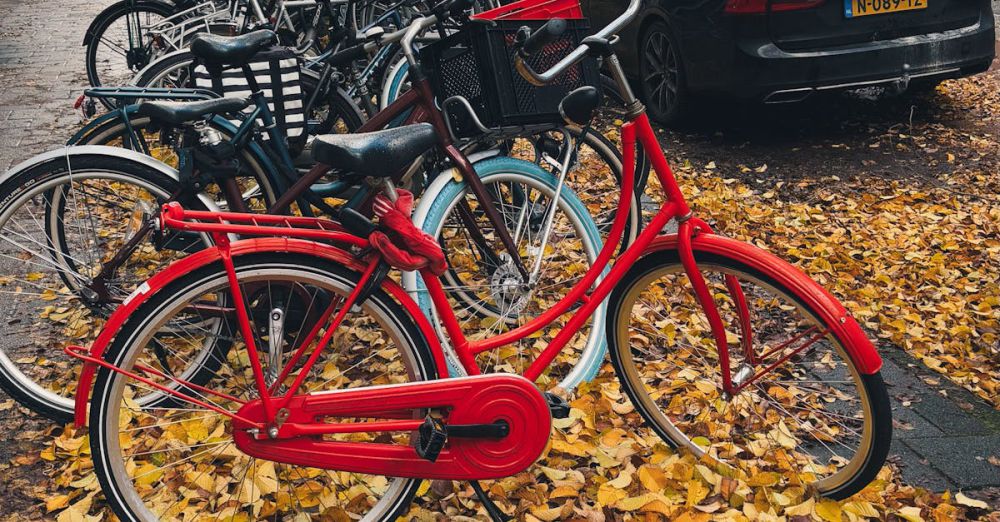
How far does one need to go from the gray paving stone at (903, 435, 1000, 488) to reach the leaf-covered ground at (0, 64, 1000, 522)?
0.10 metres

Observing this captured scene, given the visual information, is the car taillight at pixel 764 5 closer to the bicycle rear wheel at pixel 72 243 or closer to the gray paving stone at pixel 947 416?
the gray paving stone at pixel 947 416

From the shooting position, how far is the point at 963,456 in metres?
3.02

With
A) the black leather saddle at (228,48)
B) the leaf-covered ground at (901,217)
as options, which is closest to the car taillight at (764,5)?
the leaf-covered ground at (901,217)

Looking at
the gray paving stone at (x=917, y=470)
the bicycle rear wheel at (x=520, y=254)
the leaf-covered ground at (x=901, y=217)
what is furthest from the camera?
the leaf-covered ground at (x=901, y=217)

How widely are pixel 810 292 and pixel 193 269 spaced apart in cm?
169

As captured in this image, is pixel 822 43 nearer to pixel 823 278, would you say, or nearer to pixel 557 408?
pixel 823 278

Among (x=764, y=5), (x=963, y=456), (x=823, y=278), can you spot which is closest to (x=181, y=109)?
(x=963, y=456)

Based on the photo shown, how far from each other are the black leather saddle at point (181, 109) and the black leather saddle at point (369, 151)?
0.85m

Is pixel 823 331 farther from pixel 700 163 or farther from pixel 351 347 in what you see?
pixel 700 163

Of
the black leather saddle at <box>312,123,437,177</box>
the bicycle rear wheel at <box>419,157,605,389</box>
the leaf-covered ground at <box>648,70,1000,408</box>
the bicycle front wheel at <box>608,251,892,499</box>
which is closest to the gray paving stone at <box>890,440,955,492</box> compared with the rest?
the bicycle front wheel at <box>608,251,892,499</box>

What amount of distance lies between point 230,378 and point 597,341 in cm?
138

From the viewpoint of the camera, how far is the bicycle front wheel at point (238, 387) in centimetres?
232

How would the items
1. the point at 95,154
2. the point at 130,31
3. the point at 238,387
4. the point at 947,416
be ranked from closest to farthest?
the point at 238,387, the point at 95,154, the point at 947,416, the point at 130,31

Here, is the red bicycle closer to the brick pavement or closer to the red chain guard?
the red chain guard
